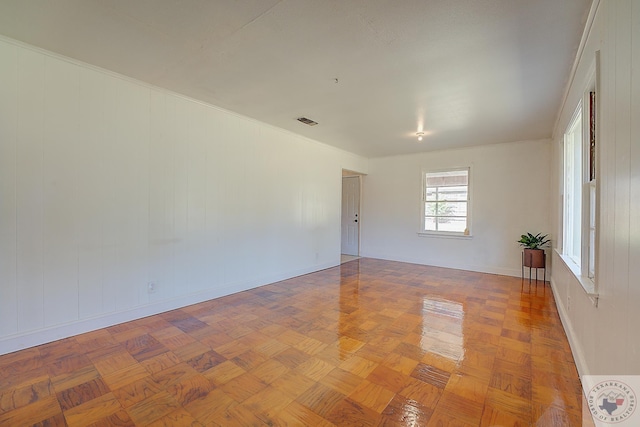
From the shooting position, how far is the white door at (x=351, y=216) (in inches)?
279

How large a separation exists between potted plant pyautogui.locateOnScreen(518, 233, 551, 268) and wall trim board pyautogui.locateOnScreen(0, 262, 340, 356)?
4216 millimetres

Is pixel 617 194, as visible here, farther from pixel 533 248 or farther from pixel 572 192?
pixel 533 248

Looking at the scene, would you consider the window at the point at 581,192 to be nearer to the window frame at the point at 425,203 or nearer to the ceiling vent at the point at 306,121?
the window frame at the point at 425,203

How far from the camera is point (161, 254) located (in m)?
3.14

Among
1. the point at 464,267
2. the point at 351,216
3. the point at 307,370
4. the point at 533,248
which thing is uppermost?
the point at 351,216

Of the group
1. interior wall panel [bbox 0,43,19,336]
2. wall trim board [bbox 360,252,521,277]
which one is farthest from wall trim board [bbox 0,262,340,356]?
wall trim board [bbox 360,252,521,277]

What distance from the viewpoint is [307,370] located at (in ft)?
6.68

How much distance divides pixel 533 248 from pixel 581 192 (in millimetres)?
2729

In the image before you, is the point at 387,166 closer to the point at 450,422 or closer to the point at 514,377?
the point at 514,377

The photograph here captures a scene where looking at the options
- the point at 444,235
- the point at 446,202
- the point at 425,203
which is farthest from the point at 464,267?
the point at 425,203

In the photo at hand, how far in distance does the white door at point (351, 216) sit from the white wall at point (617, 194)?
5.32 m

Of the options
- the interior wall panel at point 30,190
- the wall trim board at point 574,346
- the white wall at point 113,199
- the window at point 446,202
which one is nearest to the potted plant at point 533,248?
the window at point 446,202

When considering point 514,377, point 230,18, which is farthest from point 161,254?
point 514,377

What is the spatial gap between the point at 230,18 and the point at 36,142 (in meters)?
1.96
